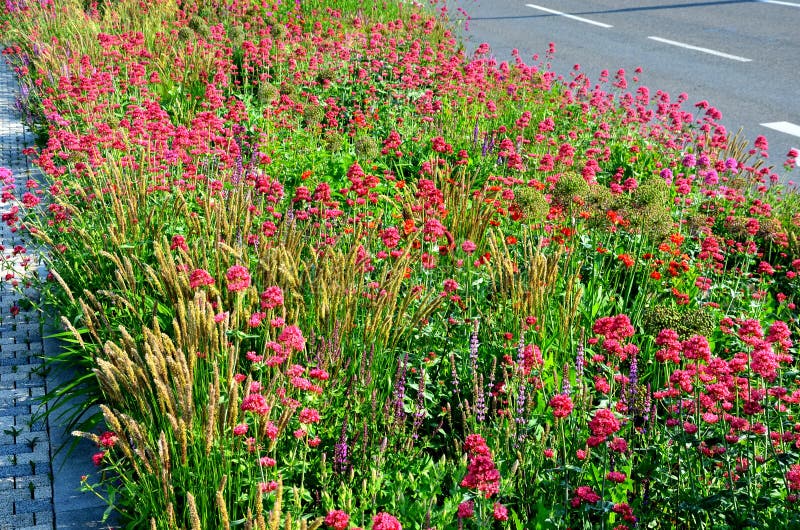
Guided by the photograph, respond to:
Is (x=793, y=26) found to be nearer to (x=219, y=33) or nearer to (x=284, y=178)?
(x=219, y=33)

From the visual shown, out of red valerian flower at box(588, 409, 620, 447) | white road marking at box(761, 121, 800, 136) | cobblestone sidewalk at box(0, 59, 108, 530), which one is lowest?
cobblestone sidewalk at box(0, 59, 108, 530)

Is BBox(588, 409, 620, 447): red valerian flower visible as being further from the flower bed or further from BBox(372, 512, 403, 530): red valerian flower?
BBox(372, 512, 403, 530): red valerian flower

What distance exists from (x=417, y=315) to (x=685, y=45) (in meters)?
10.5

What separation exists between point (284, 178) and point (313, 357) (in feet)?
8.62

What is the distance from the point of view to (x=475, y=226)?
4836 mm

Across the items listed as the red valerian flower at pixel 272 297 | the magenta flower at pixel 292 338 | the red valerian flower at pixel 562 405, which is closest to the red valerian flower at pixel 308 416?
the magenta flower at pixel 292 338

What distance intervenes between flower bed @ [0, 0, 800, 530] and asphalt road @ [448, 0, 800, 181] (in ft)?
8.25

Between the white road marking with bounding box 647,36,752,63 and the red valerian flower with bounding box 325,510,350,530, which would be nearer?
the red valerian flower with bounding box 325,510,350,530

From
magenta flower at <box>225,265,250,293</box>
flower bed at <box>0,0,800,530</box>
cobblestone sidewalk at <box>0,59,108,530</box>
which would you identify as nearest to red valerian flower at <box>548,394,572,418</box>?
flower bed at <box>0,0,800,530</box>

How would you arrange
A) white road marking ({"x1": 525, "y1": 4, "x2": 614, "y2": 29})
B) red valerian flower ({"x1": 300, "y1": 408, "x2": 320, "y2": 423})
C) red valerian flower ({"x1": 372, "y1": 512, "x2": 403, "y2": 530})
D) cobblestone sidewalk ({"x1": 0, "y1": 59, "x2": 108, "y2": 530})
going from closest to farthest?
red valerian flower ({"x1": 372, "y1": 512, "x2": 403, "y2": 530}) → red valerian flower ({"x1": 300, "y1": 408, "x2": 320, "y2": 423}) → cobblestone sidewalk ({"x1": 0, "y1": 59, "x2": 108, "y2": 530}) → white road marking ({"x1": 525, "y1": 4, "x2": 614, "y2": 29})

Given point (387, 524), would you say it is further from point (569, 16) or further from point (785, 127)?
point (569, 16)

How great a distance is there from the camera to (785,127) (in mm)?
8656

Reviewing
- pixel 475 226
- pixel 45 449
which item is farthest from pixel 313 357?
pixel 475 226

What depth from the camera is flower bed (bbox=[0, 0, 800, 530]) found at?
2.84m
